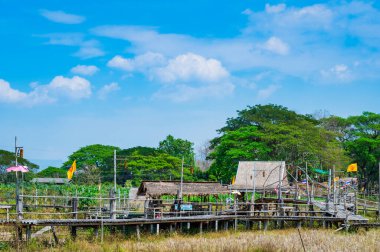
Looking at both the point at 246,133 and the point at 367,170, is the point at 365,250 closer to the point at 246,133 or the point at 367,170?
the point at 246,133

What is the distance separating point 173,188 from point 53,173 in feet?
136

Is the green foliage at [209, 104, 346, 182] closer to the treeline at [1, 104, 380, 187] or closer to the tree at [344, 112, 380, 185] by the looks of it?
the treeline at [1, 104, 380, 187]

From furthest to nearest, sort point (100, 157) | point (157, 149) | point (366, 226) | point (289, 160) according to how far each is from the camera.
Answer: point (100, 157)
point (157, 149)
point (289, 160)
point (366, 226)

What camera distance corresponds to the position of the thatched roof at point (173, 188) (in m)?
25.3

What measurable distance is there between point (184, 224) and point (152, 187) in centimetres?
236

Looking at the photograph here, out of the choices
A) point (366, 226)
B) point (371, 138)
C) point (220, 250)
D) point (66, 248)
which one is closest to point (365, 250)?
point (220, 250)

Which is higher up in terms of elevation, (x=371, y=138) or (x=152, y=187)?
(x=371, y=138)

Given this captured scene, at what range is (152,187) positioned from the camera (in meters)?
25.4

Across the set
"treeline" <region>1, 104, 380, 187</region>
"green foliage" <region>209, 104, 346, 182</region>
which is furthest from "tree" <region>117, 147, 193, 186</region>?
"green foliage" <region>209, 104, 346, 182</region>

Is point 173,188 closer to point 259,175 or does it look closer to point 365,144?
point 259,175

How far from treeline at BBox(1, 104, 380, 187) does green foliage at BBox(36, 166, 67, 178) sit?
317 cm

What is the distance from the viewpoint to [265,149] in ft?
150

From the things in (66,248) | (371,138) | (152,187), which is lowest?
(66,248)

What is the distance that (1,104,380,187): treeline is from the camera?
45.8 meters
